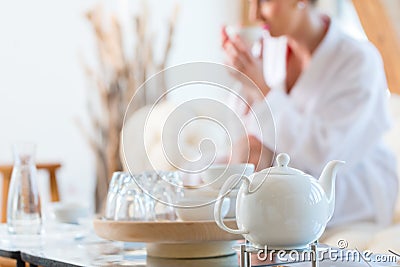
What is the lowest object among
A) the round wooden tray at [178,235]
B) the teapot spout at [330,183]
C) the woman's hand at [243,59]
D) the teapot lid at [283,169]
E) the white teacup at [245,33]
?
the round wooden tray at [178,235]

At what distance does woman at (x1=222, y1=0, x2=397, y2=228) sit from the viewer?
2645mm

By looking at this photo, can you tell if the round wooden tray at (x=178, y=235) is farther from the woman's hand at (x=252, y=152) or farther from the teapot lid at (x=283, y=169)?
the woman's hand at (x=252, y=152)

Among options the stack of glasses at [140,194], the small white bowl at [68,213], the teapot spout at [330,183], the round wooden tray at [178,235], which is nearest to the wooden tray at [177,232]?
the round wooden tray at [178,235]

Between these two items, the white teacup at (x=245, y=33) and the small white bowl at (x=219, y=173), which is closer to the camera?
the small white bowl at (x=219, y=173)

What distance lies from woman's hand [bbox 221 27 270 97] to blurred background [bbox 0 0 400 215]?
179 cm

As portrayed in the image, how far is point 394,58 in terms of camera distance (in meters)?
2.82

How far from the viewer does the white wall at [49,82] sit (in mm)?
4152

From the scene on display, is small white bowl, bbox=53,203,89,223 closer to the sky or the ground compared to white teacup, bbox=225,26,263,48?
closer to the ground

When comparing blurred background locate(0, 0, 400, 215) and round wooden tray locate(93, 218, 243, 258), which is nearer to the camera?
round wooden tray locate(93, 218, 243, 258)

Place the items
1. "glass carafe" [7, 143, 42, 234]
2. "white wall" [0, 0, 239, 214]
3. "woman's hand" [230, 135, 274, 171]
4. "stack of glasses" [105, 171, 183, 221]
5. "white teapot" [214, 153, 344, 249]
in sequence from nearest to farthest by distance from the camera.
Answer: "white teapot" [214, 153, 344, 249], "stack of glasses" [105, 171, 183, 221], "glass carafe" [7, 143, 42, 234], "woman's hand" [230, 135, 274, 171], "white wall" [0, 0, 239, 214]

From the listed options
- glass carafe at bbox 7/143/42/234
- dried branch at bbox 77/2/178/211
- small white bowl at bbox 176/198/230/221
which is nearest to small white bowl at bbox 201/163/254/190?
small white bowl at bbox 176/198/230/221

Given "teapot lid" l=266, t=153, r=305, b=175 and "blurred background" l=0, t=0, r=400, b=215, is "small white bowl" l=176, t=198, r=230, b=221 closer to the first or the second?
"teapot lid" l=266, t=153, r=305, b=175

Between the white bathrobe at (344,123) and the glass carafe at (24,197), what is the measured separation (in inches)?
34.7

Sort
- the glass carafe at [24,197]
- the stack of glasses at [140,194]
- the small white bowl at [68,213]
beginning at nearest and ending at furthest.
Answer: the stack of glasses at [140,194] < the glass carafe at [24,197] < the small white bowl at [68,213]
